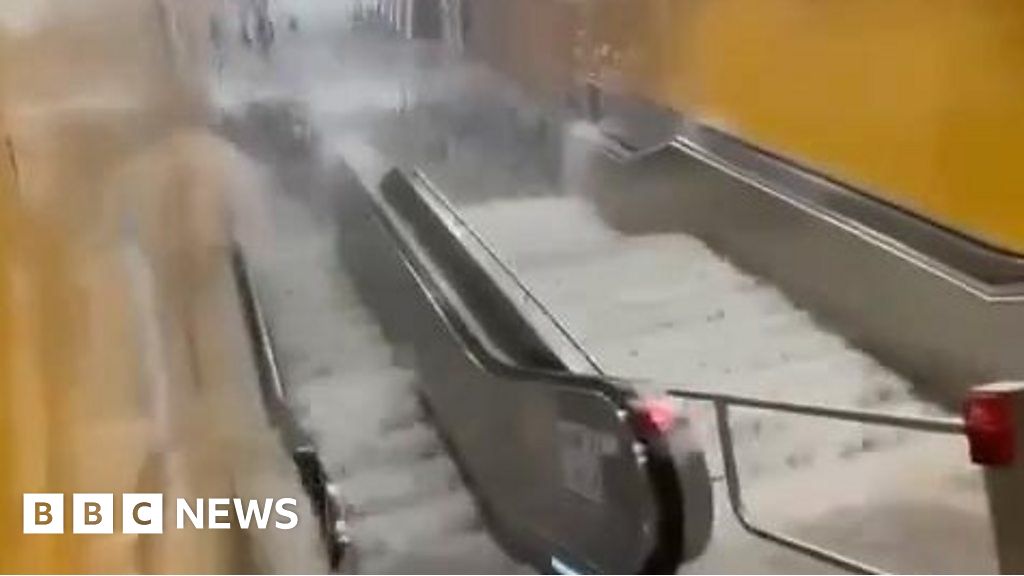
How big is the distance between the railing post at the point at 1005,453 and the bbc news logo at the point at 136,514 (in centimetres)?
53

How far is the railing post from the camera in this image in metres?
1.33

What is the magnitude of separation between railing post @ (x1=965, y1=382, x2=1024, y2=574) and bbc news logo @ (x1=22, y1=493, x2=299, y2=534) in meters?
0.53

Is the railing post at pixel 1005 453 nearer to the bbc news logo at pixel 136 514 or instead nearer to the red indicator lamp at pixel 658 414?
the red indicator lamp at pixel 658 414

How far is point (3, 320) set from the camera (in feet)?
4.06

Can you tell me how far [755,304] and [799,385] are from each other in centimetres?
33

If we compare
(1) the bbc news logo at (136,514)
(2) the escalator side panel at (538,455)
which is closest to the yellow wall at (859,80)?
(2) the escalator side panel at (538,455)

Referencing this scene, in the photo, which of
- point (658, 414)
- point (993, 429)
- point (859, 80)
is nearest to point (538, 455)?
point (658, 414)

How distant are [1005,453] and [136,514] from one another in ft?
2.07

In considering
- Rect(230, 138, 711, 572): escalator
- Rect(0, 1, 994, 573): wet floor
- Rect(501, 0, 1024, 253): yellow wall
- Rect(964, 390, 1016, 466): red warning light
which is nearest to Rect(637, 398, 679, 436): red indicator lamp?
Rect(230, 138, 711, 572): escalator

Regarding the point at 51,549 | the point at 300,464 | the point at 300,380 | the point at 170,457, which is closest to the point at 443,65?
the point at 300,380

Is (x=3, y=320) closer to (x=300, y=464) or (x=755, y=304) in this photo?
(x=300, y=464)

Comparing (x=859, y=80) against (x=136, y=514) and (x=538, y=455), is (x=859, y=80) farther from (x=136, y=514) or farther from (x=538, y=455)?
(x=136, y=514)

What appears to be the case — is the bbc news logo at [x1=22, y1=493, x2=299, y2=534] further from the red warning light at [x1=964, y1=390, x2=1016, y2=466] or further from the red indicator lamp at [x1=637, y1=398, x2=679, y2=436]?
the red warning light at [x1=964, y1=390, x2=1016, y2=466]

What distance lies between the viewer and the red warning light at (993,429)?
1336mm
